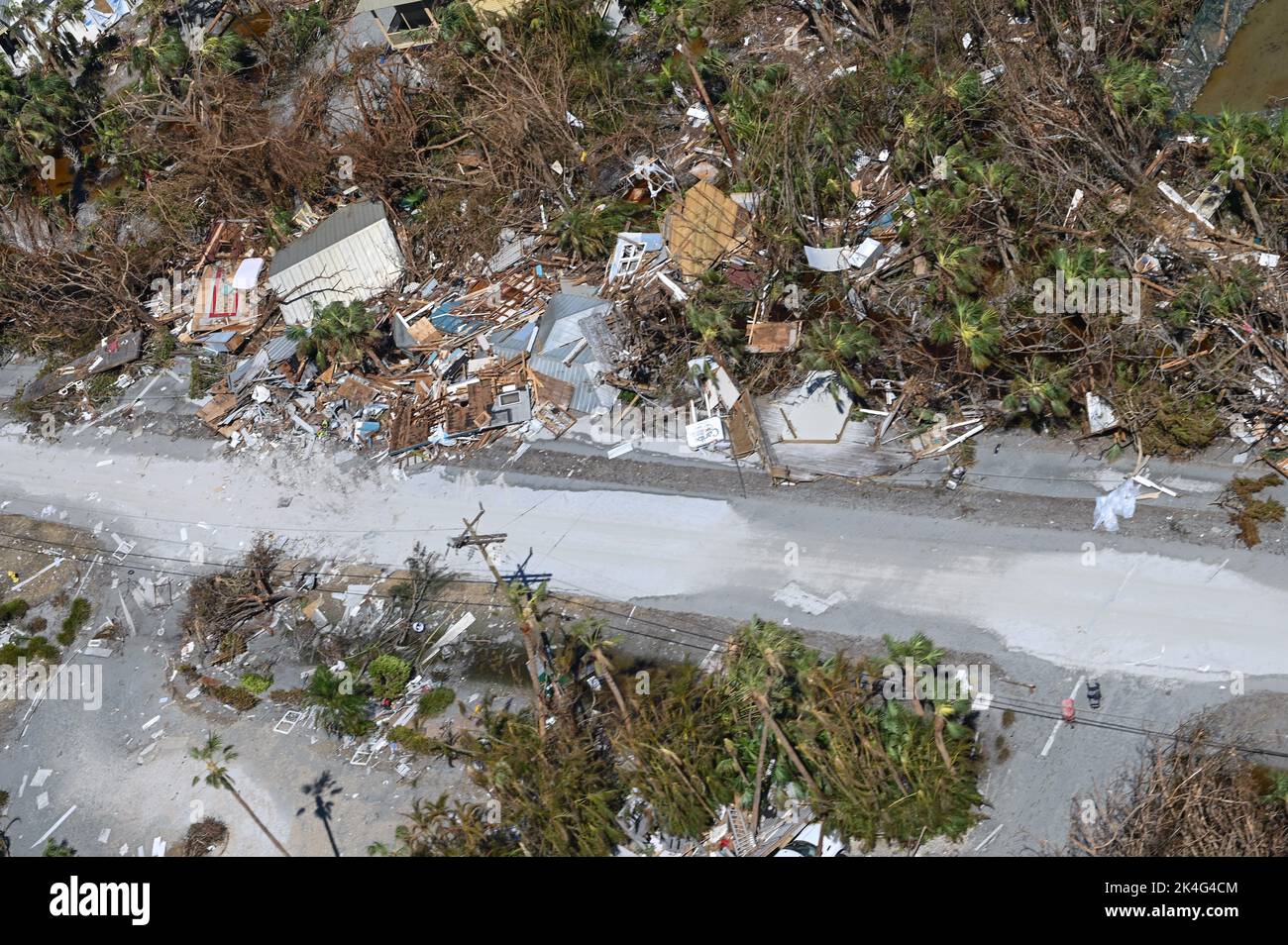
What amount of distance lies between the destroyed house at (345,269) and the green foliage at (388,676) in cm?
875

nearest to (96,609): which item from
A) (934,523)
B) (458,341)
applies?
(458,341)

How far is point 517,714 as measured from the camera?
1480cm

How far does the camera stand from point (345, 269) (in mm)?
21281

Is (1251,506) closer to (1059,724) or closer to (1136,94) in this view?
(1059,724)

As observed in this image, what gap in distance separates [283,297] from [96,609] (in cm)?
741

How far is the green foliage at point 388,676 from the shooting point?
50.6 ft

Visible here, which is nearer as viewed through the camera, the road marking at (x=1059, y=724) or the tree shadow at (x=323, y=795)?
the road marking at (x=1059, y=724)

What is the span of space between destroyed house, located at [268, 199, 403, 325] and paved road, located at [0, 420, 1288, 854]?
3565mm

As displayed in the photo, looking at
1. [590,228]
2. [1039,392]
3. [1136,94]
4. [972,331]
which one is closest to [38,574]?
[590,228]

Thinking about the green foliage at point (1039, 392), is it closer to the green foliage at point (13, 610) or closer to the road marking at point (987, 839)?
the road marking at point (987, 839)

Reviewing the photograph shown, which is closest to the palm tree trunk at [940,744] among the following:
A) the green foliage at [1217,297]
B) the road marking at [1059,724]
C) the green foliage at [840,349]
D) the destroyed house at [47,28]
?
the road marking at [1059,724]

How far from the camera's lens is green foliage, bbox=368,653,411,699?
15.4 m

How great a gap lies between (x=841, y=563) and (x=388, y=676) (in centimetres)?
720
